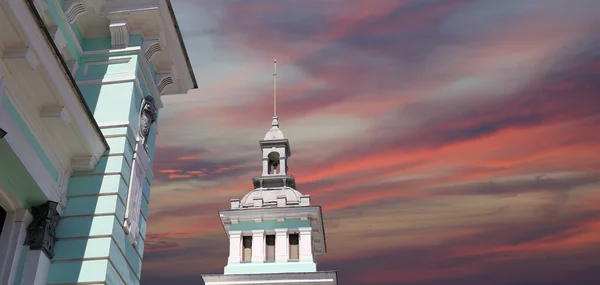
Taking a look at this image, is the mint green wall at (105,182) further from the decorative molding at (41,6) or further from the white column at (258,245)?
the white column at (258,245)

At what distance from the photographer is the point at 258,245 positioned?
4312 centimetres

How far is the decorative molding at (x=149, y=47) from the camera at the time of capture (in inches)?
585

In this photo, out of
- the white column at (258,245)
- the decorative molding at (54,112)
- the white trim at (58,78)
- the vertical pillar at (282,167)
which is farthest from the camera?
the vertical pillar at (282,167)

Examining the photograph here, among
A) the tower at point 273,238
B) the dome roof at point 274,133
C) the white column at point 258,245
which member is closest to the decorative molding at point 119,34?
the tower at point 273,238

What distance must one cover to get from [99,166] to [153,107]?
7.82 feet

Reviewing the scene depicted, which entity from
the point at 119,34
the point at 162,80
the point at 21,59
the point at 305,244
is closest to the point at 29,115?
the point at 21,59

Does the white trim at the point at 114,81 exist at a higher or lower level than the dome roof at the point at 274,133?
lower

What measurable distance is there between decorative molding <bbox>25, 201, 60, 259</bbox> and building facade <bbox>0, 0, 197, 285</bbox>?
2cm

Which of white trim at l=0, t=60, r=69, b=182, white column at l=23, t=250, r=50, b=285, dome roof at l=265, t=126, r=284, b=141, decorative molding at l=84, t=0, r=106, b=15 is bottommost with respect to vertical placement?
white column at l=23, t=250, r=50, b=285

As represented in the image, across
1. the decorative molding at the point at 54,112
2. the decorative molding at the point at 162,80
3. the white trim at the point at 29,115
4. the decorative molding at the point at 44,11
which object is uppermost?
the decorative molding at the point at 162,80

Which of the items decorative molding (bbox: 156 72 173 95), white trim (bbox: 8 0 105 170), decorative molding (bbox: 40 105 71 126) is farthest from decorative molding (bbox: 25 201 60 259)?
decorative molding (bbox: 156 72 173 95)

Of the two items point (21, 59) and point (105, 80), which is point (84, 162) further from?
point (21, 59)

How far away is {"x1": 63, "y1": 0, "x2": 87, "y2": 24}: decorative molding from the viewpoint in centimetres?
1408

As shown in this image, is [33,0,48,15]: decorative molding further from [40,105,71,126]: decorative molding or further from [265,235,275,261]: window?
[265,235,275,261]: window
